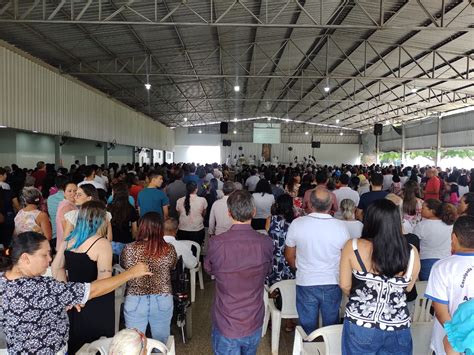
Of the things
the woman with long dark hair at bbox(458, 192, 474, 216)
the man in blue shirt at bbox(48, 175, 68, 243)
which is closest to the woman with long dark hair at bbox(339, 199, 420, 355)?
the woman with long dark hair at bbox(458, 192, 474, 216)

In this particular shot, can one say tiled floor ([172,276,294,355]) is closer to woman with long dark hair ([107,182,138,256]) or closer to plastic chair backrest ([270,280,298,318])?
plastic chair backrest ([270,280,298,318])

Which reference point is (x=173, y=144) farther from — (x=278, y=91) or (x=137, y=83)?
(x=137, y=83)

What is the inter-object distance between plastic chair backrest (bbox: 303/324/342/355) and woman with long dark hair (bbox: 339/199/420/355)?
0.99ft

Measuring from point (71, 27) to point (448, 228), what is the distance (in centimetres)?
834

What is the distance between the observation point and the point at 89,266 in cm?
235

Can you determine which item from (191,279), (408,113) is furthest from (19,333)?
(408,113)

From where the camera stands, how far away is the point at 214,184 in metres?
7.64

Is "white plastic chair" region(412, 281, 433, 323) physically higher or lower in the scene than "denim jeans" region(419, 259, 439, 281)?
lower

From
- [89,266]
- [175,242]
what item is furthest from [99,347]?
[175,242]

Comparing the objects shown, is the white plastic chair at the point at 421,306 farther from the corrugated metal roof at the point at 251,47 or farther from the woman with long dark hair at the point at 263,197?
the corrugated metal roof at the point at 251,47

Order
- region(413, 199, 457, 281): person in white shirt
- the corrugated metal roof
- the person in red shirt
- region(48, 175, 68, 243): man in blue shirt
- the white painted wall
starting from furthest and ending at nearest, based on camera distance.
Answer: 1. the white painted wall
2. the corrugated metal roof
3. the person in red shirt
4. region(48, 175, 68, 243): man in blue shirt
5. region(413, 199, 457, 281): person in white shirt

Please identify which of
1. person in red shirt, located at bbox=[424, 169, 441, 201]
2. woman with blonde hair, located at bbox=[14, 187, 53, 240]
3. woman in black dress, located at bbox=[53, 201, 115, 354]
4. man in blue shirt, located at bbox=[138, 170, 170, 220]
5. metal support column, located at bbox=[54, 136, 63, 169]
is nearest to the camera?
woman in black dress, located at bbox=[53, 201, 115, 354]

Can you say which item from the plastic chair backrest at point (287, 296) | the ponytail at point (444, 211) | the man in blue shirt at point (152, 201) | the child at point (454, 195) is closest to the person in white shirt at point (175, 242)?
the plastic chair backrest at point (287, 296)

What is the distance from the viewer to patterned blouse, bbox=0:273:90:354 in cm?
175
